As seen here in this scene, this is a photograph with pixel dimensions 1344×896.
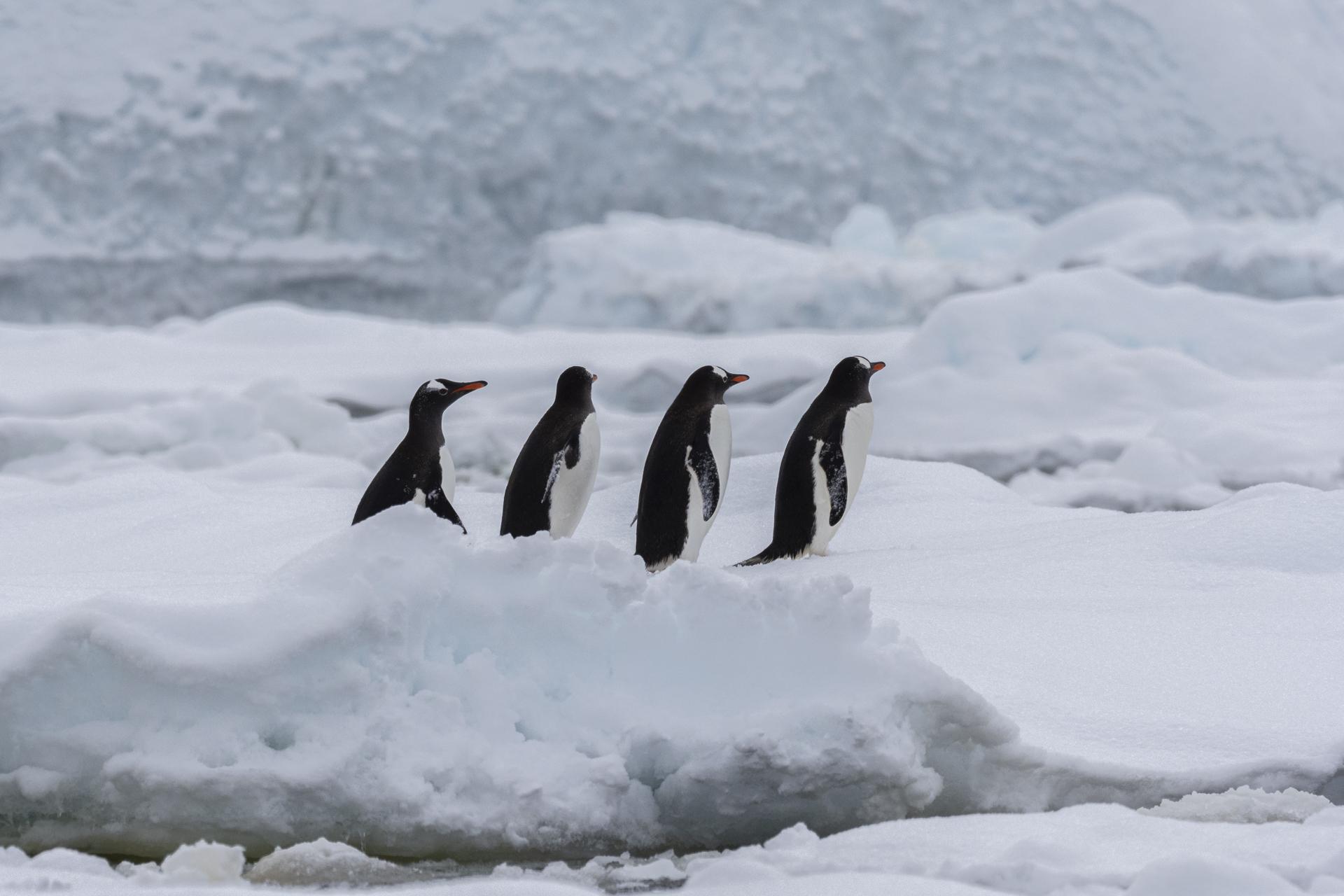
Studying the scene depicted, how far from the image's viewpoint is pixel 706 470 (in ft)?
10.7

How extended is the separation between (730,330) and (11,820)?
10.3 m

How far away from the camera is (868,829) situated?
167cm

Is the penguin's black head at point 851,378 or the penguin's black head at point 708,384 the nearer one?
the penguin's black head at point 708,384

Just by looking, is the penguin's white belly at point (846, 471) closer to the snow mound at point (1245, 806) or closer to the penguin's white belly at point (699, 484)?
the penguin's white belly at point (699, 484)

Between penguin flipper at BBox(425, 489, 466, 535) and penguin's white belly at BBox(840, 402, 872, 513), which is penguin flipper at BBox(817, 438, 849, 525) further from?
penguin flipper at BBox(425, 489, 466, 535)

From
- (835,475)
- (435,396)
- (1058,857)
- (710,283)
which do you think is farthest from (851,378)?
A: (710,283)

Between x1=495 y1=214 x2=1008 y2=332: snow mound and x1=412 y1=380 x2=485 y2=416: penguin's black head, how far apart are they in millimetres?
8428

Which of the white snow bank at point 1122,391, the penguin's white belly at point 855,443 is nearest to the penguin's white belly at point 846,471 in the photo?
the penguin's white belly at point 855,443

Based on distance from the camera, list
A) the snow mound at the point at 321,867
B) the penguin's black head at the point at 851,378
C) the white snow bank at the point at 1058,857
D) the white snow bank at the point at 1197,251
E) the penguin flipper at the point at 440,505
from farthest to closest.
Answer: the white snow bank at the point at 1197,251
the penguin's black head at the point at 851,378
the penguin flipper at the point at 440,505
the snow mound at the point at 321,867
the white snow bank at the point at 1058,857

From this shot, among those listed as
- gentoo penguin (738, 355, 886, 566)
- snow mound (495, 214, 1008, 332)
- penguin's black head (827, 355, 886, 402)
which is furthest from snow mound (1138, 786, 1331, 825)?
snow mound (495, 214, 1008, 332)

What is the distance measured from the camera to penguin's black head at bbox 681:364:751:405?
338cm

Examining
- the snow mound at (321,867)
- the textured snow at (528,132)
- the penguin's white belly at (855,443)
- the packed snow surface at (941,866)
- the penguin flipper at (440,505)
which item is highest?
the textured snow at (528,132)

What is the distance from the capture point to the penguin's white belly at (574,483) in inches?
128

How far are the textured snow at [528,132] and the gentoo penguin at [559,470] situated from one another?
1177 centimetres
